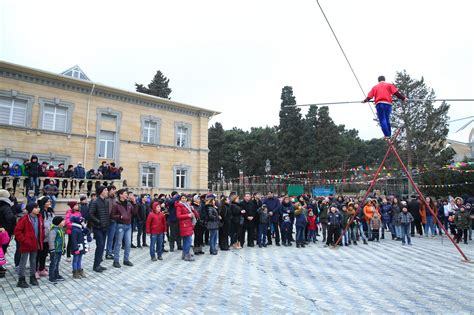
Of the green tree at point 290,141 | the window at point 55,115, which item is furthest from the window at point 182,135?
the green tree at point 290,141

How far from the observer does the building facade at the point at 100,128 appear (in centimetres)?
1902

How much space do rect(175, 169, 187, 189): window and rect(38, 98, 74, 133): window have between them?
340 inches

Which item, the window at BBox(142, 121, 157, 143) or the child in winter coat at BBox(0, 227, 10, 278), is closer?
the child in winter coat at BBox(0, 227, 10, 278)

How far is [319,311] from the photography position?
4.89m

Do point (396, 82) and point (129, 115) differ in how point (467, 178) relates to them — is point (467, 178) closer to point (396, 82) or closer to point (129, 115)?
point (396, 82)

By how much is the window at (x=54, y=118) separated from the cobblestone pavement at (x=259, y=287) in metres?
13.7

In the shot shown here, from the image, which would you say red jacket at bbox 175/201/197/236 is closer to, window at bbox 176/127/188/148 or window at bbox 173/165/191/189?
window at bbox 173/165/191/189

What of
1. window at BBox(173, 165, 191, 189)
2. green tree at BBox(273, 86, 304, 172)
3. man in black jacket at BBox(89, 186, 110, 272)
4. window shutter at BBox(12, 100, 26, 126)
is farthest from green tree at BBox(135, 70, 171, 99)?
man in black jacket at BBox(89, 186, 110, 272)

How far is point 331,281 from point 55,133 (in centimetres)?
1954

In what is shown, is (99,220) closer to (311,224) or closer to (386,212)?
(311,224)

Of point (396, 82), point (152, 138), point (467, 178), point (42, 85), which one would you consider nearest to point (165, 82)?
point (152, 138)

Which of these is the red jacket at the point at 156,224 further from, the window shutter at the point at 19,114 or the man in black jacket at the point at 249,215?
the window shutter at the point at 19,114

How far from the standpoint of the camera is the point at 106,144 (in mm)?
22406

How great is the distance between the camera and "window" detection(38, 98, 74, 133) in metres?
19.9
